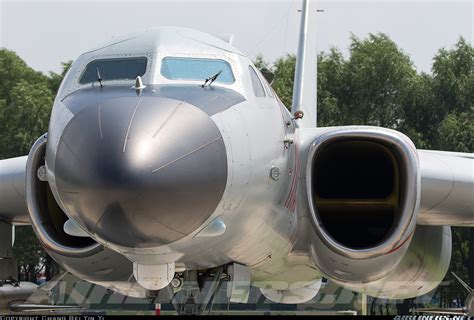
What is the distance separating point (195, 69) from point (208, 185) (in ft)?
5.30

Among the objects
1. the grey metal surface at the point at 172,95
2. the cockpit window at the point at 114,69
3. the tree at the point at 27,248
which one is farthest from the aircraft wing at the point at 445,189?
the tree at the point at 27,248

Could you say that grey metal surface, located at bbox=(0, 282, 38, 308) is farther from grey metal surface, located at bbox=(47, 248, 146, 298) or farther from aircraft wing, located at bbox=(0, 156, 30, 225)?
grey metal surface, located at bbox=(47, 248, 146, 298)

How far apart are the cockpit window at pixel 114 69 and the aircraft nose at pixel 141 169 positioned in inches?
33.0

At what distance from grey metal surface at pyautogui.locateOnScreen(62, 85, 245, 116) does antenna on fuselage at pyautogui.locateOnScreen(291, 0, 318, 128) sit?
21.0 ft

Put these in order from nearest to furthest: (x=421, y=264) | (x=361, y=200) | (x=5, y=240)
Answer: (x=361, y=200)
(x=421, y=264)
(x=5, y=240)

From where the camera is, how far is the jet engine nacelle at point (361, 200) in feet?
35.5

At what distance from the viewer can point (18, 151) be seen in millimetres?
35031

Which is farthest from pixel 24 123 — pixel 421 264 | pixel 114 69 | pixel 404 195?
pixel 114 69

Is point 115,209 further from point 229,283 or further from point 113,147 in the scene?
point 229,283

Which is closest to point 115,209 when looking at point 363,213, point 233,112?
point 233,112

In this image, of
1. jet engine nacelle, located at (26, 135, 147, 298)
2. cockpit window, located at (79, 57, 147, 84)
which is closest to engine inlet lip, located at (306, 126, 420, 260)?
jet engine nacelle, located at (26, 135, 147, 298)

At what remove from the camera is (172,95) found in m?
8.48

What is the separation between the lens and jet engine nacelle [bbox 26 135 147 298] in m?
10.7

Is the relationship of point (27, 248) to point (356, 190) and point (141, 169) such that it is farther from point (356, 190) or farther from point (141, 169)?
point (141, 169)
